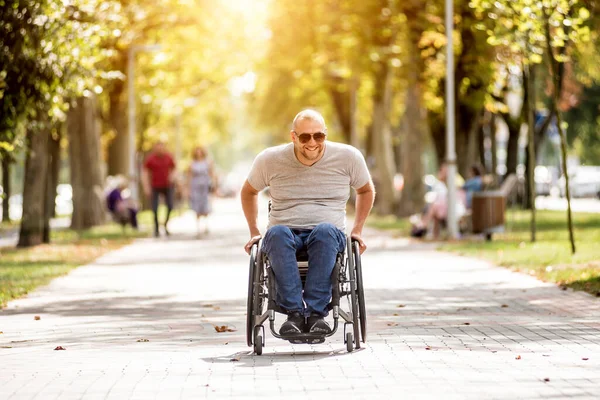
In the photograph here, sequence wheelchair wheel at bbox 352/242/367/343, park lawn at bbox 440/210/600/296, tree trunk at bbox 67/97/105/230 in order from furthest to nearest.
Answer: tree trunk at bbox 67/97/105/230, park lawn at bbox 440/210/600/296, wheelchair wheel at bbox 352/242/367/343

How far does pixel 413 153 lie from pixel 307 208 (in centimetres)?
2617

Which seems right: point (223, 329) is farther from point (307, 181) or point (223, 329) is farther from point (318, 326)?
point (318, 326)

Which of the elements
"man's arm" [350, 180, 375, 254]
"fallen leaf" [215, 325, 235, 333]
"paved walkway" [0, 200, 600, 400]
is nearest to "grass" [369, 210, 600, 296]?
"paved walkway" [0, 200, 600, 400]

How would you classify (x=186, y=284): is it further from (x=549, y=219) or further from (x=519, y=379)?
(x=549, y=219)

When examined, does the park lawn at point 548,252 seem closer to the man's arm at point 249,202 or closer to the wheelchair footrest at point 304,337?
the man's arm at point 249,202

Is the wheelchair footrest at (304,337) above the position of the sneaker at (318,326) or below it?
below

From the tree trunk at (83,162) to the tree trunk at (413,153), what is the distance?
7.57m

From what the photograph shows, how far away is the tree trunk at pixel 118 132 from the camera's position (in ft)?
139

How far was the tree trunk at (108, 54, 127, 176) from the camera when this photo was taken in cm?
4228

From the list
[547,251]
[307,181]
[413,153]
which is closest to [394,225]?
[413,153]

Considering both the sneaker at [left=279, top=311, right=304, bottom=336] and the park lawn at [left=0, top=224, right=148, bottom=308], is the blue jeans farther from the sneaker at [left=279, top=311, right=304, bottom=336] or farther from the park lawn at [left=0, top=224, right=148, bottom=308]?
the park lawn at [left=0, top=224, right=148, bottom=308]

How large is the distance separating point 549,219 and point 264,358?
26075mm

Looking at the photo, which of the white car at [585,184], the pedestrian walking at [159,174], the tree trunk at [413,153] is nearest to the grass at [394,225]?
the tree trunk at [413,153]

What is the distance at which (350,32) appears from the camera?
36219 millimetres
